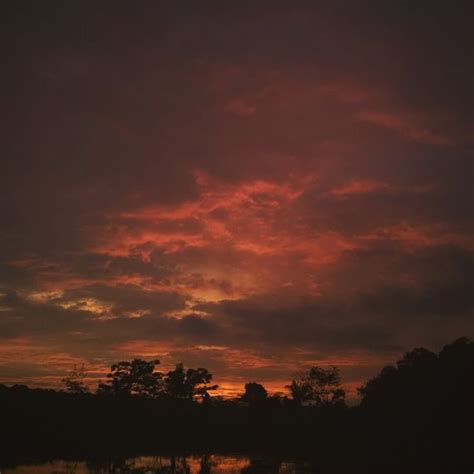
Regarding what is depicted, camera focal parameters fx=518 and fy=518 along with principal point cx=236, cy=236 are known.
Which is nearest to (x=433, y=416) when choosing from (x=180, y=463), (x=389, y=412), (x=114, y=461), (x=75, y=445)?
(x=389, y=412)

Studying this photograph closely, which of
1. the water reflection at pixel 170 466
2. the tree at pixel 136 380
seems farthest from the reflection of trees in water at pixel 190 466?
the tree at pixel 136 380

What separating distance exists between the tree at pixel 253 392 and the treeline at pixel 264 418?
0.24m

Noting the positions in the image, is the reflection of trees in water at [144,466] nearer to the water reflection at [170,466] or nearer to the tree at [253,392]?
the water reflection at [170,466]

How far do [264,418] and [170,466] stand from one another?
4608 cm

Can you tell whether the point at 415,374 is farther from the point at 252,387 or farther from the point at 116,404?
the point at 252,387

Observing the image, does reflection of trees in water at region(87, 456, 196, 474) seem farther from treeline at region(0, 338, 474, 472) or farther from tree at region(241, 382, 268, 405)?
tree at region(241, 382, 268, 405)

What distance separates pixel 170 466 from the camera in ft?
157

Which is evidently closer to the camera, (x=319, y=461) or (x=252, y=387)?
(x=319, y=461)

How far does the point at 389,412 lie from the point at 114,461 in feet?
86.1

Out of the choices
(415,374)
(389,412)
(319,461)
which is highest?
(415,374)

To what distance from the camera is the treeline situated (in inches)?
1590

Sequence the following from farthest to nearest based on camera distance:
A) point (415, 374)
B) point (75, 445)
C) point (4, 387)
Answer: point (4, 387) < point (75, 445) < point (415, 374)

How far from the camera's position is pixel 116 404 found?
84.8 meters

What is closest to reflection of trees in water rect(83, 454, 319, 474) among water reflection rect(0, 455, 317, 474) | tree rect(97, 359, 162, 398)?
water reflection rect(0, 455, 317, 474)
